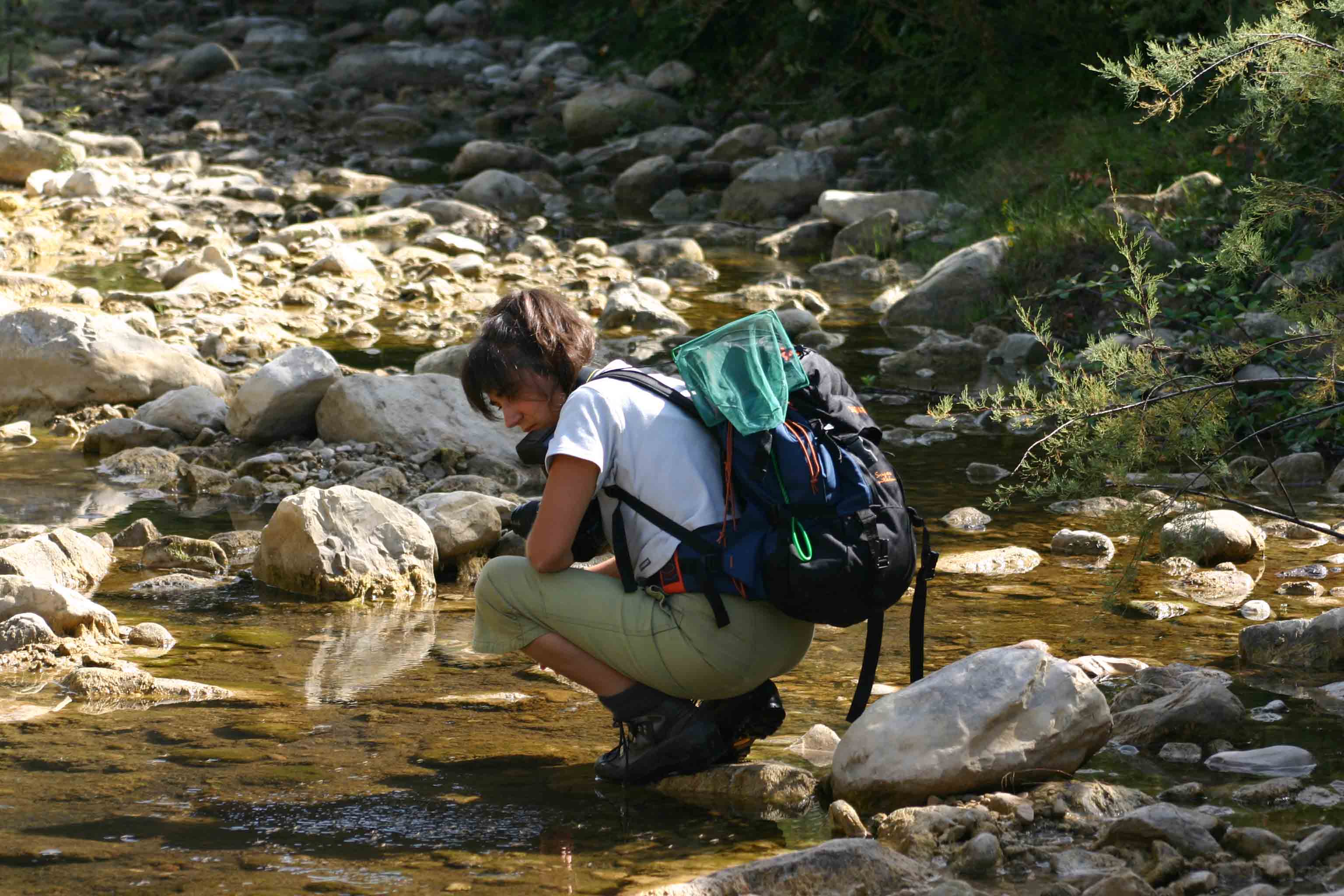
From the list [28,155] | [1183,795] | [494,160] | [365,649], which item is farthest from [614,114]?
[1183,795]

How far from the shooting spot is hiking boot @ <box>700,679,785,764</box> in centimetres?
375

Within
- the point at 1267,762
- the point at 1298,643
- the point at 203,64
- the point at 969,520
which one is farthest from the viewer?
the point at 203,64

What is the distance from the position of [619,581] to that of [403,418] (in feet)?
13.2

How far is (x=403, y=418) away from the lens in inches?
293

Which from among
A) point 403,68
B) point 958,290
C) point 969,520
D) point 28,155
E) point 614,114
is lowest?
point 969,520

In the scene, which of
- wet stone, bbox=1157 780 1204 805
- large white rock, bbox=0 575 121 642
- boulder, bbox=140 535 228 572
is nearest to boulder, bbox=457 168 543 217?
boulder, bbox=140 535 228 572

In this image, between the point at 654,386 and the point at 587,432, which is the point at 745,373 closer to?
the point at 654,386

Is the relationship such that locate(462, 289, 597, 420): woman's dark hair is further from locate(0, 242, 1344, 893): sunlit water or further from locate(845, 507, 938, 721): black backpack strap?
locate(0, 242, 1344, 893): sunlit water

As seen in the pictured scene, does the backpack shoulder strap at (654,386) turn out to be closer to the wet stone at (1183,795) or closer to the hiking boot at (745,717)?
the hiking boot at (745,717)

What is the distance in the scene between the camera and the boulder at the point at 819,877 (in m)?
2.93

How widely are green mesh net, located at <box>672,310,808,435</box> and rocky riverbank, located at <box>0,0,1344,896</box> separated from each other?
2.52 ft

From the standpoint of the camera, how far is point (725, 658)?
355 centimetres

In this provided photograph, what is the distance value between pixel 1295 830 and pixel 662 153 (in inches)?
619

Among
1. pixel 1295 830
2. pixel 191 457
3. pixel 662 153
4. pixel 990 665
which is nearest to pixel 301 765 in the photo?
pixel 990 665
